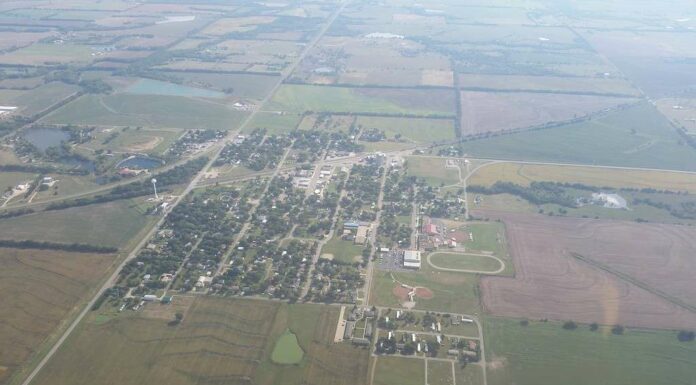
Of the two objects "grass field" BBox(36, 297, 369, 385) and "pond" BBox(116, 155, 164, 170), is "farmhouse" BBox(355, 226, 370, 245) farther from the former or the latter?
"pond" BBox(116, 155, 164, 170)

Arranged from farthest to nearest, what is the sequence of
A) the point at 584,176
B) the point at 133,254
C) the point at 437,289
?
the point at 584,176
the point at 133,254
the point at 437,289

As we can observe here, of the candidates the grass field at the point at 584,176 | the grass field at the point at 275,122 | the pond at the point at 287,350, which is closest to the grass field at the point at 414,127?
the grass field at the point at 275,122

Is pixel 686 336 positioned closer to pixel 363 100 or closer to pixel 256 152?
pixel 256 152

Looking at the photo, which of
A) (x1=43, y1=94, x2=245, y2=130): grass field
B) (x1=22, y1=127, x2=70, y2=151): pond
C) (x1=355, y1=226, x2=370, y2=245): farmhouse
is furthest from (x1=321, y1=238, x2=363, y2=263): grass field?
(x1=22, y1=127, x2=70, y2=151): pond

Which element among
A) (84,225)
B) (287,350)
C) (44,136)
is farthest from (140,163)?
(287,350)

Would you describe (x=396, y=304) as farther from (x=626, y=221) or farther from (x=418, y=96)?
(x=418, y=96)

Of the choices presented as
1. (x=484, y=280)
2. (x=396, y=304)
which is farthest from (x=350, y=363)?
(x=484, y=280)

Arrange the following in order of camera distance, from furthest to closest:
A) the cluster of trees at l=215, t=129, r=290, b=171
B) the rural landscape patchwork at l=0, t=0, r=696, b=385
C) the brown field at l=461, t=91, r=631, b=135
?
the brown field at l=461, t=91, r=631, b=135, the cluster of trees at l=215, t=129, r=290, b=171, the rural landscape patchwork at l=0, t=0, r=696, b=385
